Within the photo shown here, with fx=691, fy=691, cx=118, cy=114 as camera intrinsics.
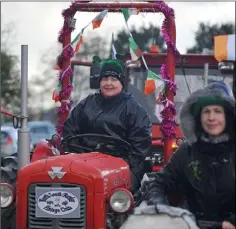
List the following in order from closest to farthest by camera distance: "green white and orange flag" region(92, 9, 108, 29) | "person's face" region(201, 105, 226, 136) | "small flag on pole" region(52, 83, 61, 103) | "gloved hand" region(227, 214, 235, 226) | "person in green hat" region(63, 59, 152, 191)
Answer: "gloved hand" region(227, 214, 235, 226)
"person's face" region(201, 105, 226, 136)
"person in green hat" region(63, 59, 152, 191)
"green white and orange flag" region(92, 9, 108, 29)
"small flag on pole" region(52, 83, 61, 103)

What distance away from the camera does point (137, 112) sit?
6.29m

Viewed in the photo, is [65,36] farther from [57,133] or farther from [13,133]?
[13,133]

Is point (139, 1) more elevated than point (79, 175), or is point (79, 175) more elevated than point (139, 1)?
point (139, 1)

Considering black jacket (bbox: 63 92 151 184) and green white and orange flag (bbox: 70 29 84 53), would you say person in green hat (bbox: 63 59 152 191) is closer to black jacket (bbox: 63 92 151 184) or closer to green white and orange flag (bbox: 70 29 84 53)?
black jacket (bbox: 63 92 151 184)

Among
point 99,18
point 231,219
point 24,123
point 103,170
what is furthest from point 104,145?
point 231,219

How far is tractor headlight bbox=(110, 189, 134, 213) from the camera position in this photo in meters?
5.37

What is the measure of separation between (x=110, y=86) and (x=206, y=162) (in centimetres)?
196

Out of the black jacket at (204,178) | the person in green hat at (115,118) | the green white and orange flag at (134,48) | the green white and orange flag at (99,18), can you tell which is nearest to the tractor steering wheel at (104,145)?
the person in green hat at (115,118)

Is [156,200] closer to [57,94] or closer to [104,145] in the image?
[104,145]

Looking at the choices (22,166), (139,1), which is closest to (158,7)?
(139,1)

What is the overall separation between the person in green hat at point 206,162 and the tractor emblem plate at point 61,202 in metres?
0.71

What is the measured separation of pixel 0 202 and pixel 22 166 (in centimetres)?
47

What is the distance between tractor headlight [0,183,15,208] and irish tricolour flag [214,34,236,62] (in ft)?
6.80

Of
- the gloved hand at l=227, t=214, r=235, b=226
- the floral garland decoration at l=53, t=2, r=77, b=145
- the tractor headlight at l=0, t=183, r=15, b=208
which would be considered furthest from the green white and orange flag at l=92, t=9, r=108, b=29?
the gloved hand at l=227, t=214, r=235, b=226
